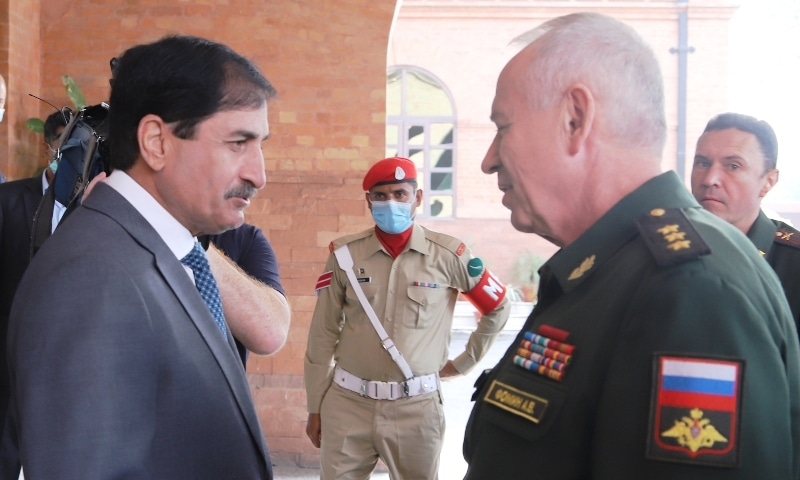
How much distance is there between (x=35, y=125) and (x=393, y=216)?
9.08 feet

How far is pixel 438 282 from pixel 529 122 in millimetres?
2803

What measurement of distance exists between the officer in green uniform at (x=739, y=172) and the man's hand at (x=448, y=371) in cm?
178

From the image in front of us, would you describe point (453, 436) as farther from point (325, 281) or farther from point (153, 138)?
point (153, 138)

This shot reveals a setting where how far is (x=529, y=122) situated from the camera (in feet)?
4.08

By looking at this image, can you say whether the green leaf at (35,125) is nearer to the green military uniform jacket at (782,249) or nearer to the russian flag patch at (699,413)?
the green military uniform jacket at (782,249)

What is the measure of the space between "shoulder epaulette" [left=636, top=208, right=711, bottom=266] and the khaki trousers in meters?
2.81

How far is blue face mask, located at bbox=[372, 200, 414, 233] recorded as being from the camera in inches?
159

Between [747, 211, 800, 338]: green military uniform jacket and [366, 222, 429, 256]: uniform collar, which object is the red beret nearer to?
[366, 222, 429, 256]: uniform collar

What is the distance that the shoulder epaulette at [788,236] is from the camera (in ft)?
8.54

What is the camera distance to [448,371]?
4.26 meters

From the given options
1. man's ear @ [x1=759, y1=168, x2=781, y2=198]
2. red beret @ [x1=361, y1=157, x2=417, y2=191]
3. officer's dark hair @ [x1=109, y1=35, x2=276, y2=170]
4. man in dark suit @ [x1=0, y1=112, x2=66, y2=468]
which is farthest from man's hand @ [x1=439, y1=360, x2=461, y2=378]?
officer's dark hair @ [x1=109, y1=35, x2=276, y2=170]

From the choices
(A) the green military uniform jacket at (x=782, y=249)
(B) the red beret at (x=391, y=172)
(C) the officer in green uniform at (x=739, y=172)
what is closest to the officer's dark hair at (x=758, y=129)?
(C) the officer in green uniform at (x=739, y=172)

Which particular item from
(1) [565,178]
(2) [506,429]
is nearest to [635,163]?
(1) [565,178]

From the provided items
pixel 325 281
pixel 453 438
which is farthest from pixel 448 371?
pixel 453 438
